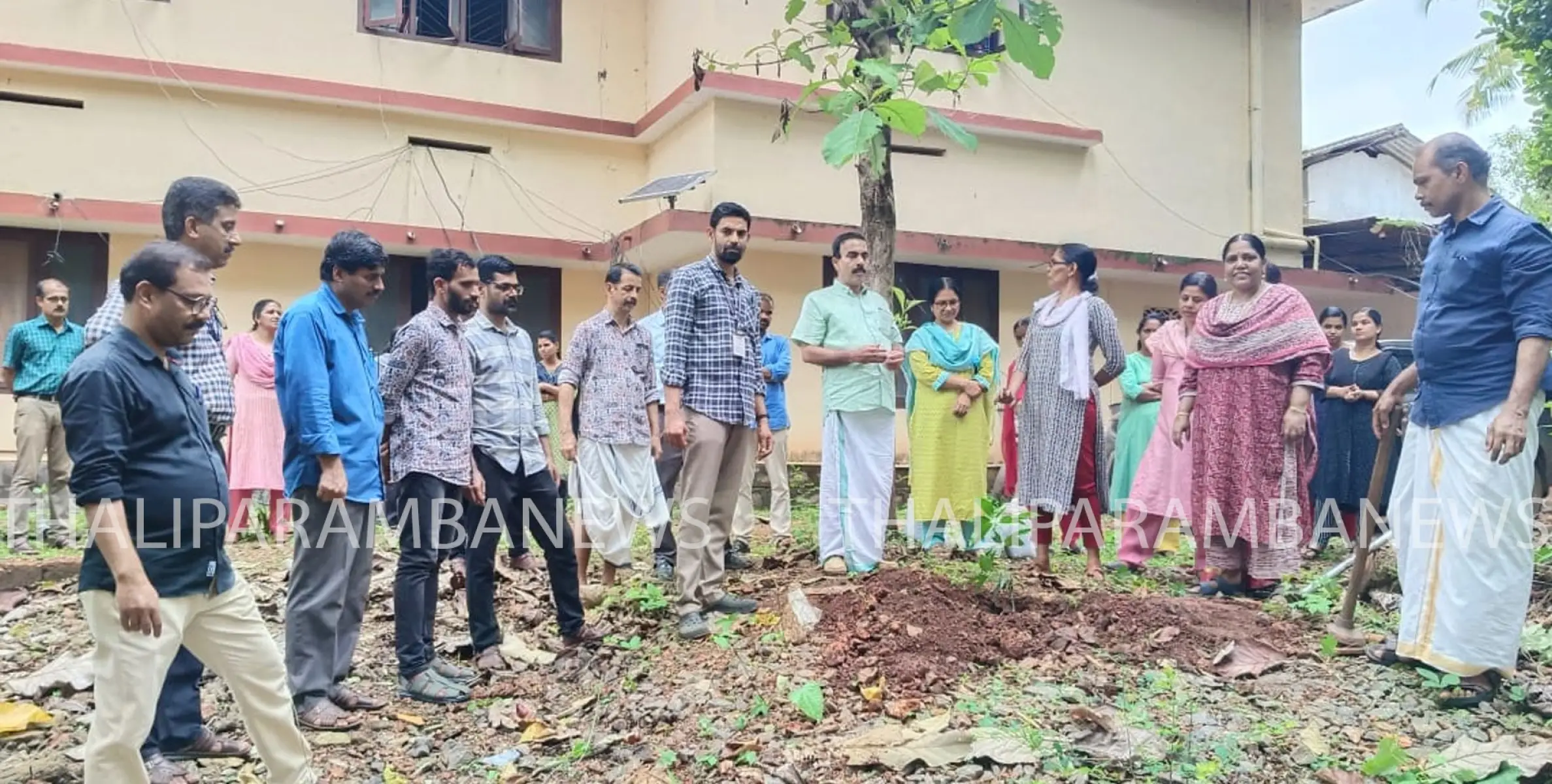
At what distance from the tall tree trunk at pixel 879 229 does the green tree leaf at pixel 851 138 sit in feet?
8.71

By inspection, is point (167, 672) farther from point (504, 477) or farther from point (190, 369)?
point (504, 477)

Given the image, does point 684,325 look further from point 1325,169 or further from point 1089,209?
point 1325,169

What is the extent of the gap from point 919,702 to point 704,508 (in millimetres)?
1394

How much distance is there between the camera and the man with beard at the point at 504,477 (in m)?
4.41

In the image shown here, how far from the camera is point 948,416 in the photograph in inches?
253

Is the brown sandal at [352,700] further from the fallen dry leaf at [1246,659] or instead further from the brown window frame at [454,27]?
the brown window frame at [454,27]

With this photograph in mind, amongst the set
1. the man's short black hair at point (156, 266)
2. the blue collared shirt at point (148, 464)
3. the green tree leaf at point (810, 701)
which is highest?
the man's short black hair at point (156, 266)

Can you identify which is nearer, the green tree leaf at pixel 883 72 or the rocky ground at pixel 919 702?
the rocky ground at pixel 919 702

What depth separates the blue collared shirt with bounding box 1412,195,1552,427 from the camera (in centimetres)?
354

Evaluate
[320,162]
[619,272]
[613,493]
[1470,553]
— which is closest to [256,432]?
[613,493]

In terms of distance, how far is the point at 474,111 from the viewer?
10367mm

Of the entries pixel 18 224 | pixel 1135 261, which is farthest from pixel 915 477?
pixel 18 224

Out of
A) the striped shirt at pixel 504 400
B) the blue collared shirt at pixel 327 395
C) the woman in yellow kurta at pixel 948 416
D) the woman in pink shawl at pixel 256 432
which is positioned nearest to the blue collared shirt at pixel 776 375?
the woman in yellow kurta at pixel 948 416

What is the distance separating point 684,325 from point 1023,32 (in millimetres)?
1982
